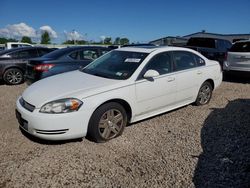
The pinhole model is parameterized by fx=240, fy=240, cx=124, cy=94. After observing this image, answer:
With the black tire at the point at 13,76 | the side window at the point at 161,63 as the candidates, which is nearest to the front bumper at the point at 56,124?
the side window at the point at 161,63

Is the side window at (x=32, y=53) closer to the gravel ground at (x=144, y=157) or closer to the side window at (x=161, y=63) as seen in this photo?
the gravel ground at (x=144, y=157)

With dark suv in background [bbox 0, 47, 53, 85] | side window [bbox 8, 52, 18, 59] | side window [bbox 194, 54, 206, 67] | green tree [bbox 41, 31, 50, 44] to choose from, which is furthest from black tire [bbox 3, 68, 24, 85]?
green tree [bbox 41, 31, 50, 44]

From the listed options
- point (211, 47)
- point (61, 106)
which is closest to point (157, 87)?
point (61, 106)

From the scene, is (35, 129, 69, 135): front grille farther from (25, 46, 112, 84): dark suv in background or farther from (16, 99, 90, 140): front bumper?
(25, 46, 112, 84): dark suv in background

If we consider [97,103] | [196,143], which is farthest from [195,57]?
[97,103]

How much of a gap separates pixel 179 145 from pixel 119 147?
96 centimetres

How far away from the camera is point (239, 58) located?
8.23 metres

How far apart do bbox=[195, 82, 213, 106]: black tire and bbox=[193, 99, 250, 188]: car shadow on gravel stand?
1.39 feet

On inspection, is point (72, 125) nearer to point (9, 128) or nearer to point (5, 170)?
point (5, 170)

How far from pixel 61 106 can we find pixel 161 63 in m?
2.17

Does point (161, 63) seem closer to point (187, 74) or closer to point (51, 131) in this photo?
point (187, 74)

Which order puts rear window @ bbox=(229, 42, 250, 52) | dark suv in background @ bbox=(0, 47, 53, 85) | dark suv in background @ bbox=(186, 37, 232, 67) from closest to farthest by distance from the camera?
rear window @ bbox=(229, 42, 250, 52) → dark suv in background @ bbox=(0, 47, 53, 85) → dark suv in background @ bbox=(186, 37, 232, 67)

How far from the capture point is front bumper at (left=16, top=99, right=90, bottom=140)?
11.1 feet

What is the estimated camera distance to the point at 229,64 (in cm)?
860
